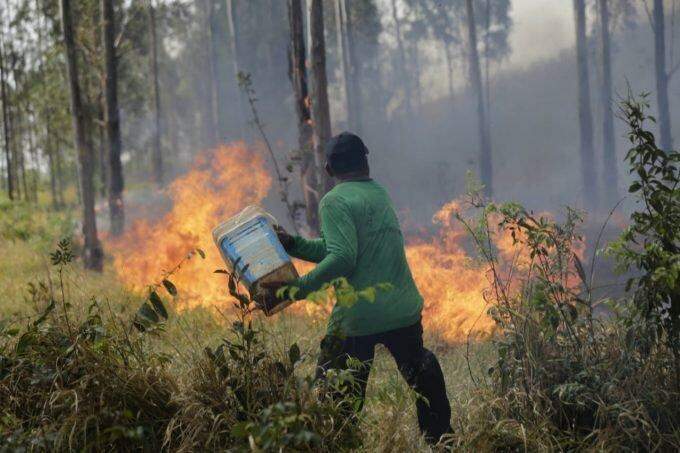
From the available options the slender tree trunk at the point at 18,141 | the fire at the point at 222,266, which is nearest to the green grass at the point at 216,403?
the fire at the point at 222,266

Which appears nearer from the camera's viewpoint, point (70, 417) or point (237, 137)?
point (70, 417)

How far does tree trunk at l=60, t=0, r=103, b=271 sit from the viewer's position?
13156 millimetres

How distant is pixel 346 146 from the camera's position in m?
4.05

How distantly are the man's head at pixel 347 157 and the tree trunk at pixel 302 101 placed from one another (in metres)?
6.14

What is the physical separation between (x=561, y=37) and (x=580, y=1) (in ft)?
133

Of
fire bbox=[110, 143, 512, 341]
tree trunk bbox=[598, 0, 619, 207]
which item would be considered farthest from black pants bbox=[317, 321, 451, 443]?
tree trunk bbox=[598, 0, 619, 207]

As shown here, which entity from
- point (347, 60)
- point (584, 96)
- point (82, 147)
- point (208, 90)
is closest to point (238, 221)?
point (82, 147)

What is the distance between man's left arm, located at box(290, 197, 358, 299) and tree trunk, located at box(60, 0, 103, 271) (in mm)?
10670

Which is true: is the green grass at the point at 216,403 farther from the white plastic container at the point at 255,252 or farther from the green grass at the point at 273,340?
the white plastic container at the point at 255,252

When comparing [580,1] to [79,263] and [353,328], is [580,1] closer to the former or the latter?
[79,263]

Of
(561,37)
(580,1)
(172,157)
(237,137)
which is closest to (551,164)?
(580,1)

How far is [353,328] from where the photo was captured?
3.91 m

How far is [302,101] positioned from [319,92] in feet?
1.24

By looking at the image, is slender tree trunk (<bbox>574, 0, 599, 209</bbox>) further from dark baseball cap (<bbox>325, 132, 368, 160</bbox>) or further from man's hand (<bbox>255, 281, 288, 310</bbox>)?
man's hand (<bbox>255, 281, 288, 310</bbox>)
